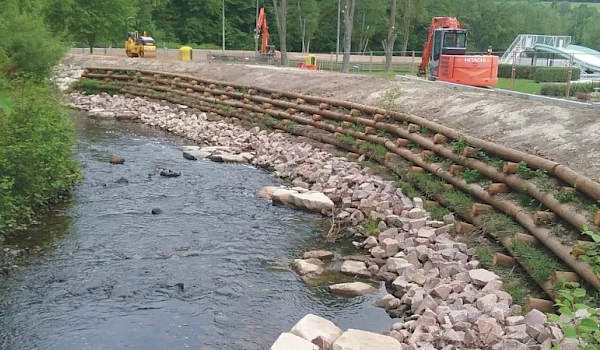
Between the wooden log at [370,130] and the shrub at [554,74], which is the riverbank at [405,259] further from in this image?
the shrub at [554,74]

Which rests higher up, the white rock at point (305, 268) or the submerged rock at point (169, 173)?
the submerged rock at point (169, 173)

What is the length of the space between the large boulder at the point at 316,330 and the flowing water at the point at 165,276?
0.49 metres

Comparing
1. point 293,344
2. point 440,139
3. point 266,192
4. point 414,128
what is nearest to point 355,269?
point 293,344

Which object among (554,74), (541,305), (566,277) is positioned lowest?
(541,305)

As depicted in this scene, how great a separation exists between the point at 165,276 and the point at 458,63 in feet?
50.3

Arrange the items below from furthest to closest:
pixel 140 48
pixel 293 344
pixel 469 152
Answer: pixel 140 48 → pixel 469 152 → pixel 293 344

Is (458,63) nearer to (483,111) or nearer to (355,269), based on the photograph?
(483,111)

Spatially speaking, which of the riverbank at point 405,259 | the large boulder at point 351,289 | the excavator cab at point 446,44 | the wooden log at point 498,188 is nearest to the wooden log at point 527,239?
the riverbank at point 405,259

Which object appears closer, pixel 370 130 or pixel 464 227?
pixel 464 227

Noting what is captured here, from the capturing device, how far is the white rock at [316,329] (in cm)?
620

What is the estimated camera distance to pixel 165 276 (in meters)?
8.21

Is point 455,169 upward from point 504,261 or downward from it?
upward

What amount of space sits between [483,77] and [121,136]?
479 inches

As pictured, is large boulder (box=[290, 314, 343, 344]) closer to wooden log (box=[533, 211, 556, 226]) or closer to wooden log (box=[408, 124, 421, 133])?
wooden log (box=[533, 211, 556, 226])
